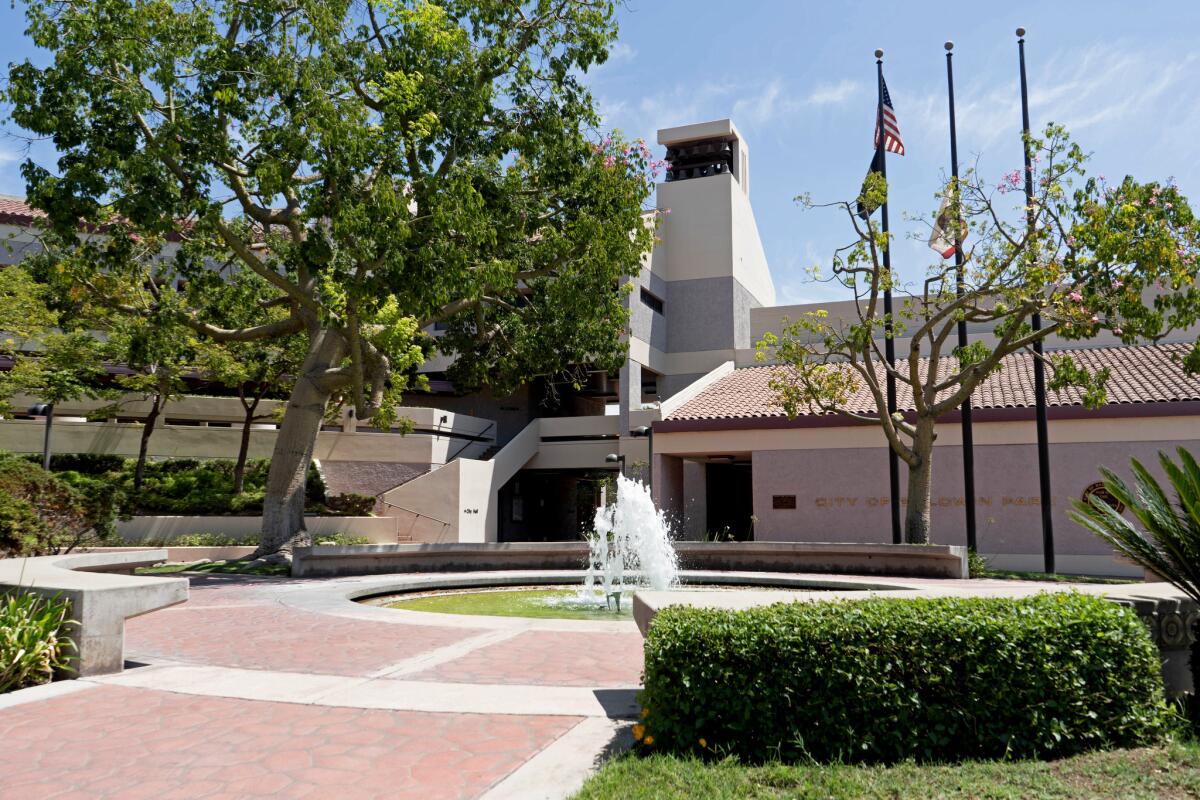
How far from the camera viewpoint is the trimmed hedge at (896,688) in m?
5.06

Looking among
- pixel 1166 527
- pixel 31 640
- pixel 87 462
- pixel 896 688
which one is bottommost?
pixel 31 640

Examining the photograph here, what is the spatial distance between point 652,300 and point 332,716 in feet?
92.4

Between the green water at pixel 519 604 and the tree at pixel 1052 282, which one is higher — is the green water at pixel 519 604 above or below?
below

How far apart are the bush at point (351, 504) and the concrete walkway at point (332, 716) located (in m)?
16.0

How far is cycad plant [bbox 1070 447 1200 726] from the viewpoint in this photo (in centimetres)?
605

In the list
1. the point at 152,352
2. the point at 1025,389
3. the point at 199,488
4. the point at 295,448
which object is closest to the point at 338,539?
the point at 295,448

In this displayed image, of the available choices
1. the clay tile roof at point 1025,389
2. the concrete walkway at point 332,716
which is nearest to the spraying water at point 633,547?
the concrete walkway at point 332,716

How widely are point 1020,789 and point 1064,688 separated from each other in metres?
0.96

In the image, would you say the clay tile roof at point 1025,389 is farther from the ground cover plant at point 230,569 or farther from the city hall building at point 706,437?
the ground cover plant at point 230,569

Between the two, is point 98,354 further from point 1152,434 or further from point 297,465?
point 1152,434

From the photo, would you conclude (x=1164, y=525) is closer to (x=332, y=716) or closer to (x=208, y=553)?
(x=332, y=716)

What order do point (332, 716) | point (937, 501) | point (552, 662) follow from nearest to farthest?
point (332, 716) → point (552, 662) → point (937, 501)

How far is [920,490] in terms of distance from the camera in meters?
18.9

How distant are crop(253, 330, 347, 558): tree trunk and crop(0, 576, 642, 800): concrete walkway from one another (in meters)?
9.46
